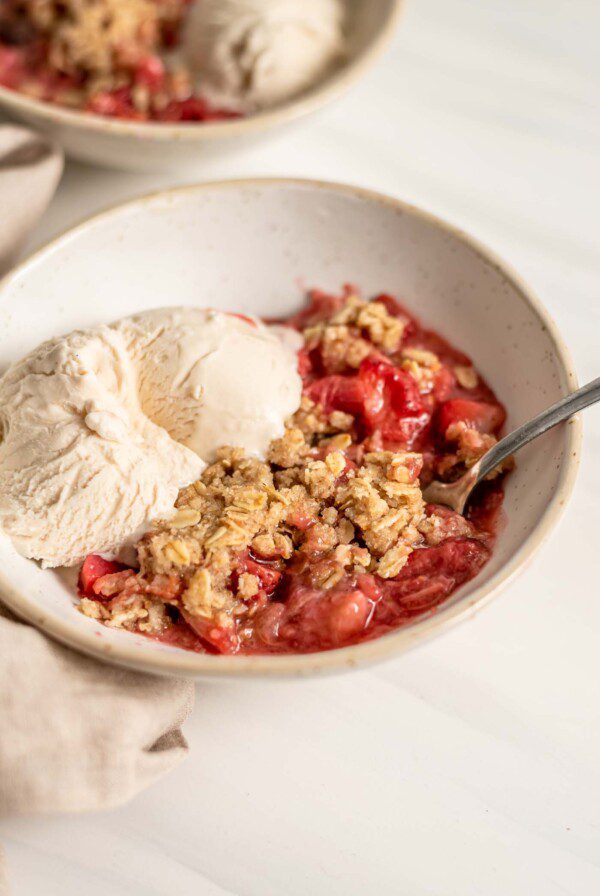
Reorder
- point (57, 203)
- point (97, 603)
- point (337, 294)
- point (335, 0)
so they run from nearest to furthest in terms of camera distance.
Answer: point (97, 603) < point (337, 294) < point (57, 203) < point (335, 0)

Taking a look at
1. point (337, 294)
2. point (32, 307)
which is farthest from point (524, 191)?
point (32, 307)

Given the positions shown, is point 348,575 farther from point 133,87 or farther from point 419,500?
point 133,87

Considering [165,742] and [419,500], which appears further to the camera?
[419,500]

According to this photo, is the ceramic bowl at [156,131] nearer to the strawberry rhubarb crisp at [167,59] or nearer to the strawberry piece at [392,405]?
the strawberry rhubarb crisp at [167,59]

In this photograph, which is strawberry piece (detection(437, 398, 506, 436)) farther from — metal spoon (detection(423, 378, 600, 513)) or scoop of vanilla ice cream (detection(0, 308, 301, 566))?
scoop of vanilla ice cream (detection(0, 308, 301, 566))

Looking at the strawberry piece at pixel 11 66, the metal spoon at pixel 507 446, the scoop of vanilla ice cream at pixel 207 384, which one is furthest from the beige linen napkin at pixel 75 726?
the strawberry piece at pixel 11 66

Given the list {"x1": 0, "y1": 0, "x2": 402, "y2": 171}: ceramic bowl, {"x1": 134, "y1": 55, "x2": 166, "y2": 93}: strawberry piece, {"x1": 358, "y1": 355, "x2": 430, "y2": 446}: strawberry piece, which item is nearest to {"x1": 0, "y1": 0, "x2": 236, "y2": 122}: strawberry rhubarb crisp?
{"x1": 134, "y1": 55, "x2": 166, "y2": 93}: strawberry piece

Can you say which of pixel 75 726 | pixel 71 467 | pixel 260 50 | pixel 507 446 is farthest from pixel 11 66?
pixel 75 726
